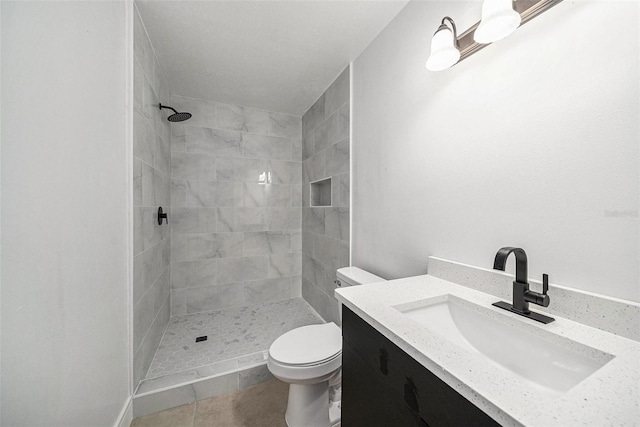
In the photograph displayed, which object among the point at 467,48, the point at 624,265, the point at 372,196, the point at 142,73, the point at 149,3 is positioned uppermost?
the point at 149,3

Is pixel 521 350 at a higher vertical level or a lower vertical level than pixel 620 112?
lower

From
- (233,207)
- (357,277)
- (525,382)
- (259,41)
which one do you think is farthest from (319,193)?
(525,382)

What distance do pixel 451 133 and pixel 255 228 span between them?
7.15ft

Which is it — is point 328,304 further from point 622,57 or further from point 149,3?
point 149,3

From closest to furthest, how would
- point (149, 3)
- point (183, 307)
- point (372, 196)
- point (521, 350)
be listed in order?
point (521, 350)
point (149, 3)
point (372, 196)
point (183, 307)

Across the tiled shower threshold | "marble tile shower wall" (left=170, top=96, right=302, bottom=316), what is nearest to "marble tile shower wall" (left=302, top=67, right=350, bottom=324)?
"marble tile shower wall" (left=170, top=96, right=302, bottom=316)

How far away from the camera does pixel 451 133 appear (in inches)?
41.8

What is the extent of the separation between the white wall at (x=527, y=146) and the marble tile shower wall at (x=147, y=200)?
60.0 inches

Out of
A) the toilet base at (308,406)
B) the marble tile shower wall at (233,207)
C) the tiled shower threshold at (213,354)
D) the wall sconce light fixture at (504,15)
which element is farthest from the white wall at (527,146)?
the marble tile shower wall at (233,207)

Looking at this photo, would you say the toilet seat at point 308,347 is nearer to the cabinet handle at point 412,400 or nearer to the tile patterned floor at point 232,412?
the tile patterned floor at point 232,412

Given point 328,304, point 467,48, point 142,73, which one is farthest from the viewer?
point 328,304

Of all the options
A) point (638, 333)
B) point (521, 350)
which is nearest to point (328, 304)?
point (521, 350)

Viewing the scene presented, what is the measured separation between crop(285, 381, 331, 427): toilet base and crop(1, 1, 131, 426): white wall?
0.86 meters

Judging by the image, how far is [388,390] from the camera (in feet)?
2.11
